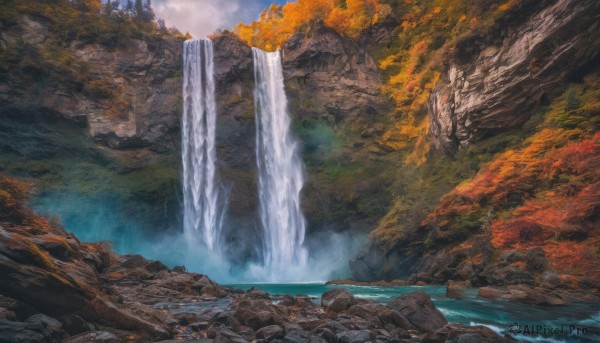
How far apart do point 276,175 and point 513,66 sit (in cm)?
2117

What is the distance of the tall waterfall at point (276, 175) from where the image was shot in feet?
110

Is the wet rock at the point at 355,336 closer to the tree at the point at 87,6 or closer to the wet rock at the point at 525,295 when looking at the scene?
the wet rock at the point at 525,295

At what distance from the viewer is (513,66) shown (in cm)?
2430

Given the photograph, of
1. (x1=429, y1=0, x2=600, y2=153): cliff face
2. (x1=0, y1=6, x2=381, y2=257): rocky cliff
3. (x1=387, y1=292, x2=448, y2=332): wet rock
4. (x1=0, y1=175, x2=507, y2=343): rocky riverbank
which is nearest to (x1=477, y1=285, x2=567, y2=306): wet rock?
(x1=387, y1=292, x2=448, y2=332): wet rock

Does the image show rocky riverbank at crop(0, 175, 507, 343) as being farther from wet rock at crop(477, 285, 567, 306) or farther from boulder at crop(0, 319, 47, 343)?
wet rock at crop(477, 285, 567, 306)

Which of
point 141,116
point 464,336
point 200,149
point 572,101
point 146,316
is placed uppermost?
point 141,116

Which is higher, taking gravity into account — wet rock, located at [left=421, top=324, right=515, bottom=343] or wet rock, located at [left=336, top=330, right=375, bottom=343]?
wet rock, located at [left=336, top=330, right=375, bottom=343]

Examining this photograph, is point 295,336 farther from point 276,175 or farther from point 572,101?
point 276,175

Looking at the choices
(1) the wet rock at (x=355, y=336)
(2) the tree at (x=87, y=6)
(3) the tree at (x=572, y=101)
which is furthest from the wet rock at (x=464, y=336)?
(2) the tree at (x=87, y=6)

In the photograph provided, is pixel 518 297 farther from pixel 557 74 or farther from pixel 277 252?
pixel 277 252

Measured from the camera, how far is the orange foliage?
42.0 m

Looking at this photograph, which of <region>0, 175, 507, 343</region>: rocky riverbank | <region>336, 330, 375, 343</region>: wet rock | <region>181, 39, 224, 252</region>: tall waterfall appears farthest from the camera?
<region>181, 39, 224, 252</region>: tall waterfall

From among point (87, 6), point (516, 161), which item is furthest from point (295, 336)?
point (87, 6)

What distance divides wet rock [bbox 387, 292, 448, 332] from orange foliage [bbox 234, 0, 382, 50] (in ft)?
120
